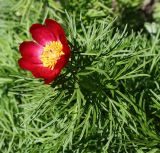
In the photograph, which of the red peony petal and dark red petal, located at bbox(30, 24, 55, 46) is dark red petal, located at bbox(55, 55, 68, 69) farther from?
dark red petal, located at bbox(30, 24, 55, 46)

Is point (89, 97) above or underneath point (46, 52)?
underneath

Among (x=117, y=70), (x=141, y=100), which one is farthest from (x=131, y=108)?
(x=117, y=70)

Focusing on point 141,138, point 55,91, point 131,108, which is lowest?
point 141,138

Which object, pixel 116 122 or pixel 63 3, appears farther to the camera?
pixel 63 3

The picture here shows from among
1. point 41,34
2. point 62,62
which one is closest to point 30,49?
point 41,34

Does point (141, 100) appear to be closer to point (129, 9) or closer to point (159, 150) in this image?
point (159, 150)

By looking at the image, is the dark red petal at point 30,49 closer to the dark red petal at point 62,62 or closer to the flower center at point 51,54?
the flower center at point 51,54

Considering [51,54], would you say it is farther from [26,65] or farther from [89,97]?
[89,97]
